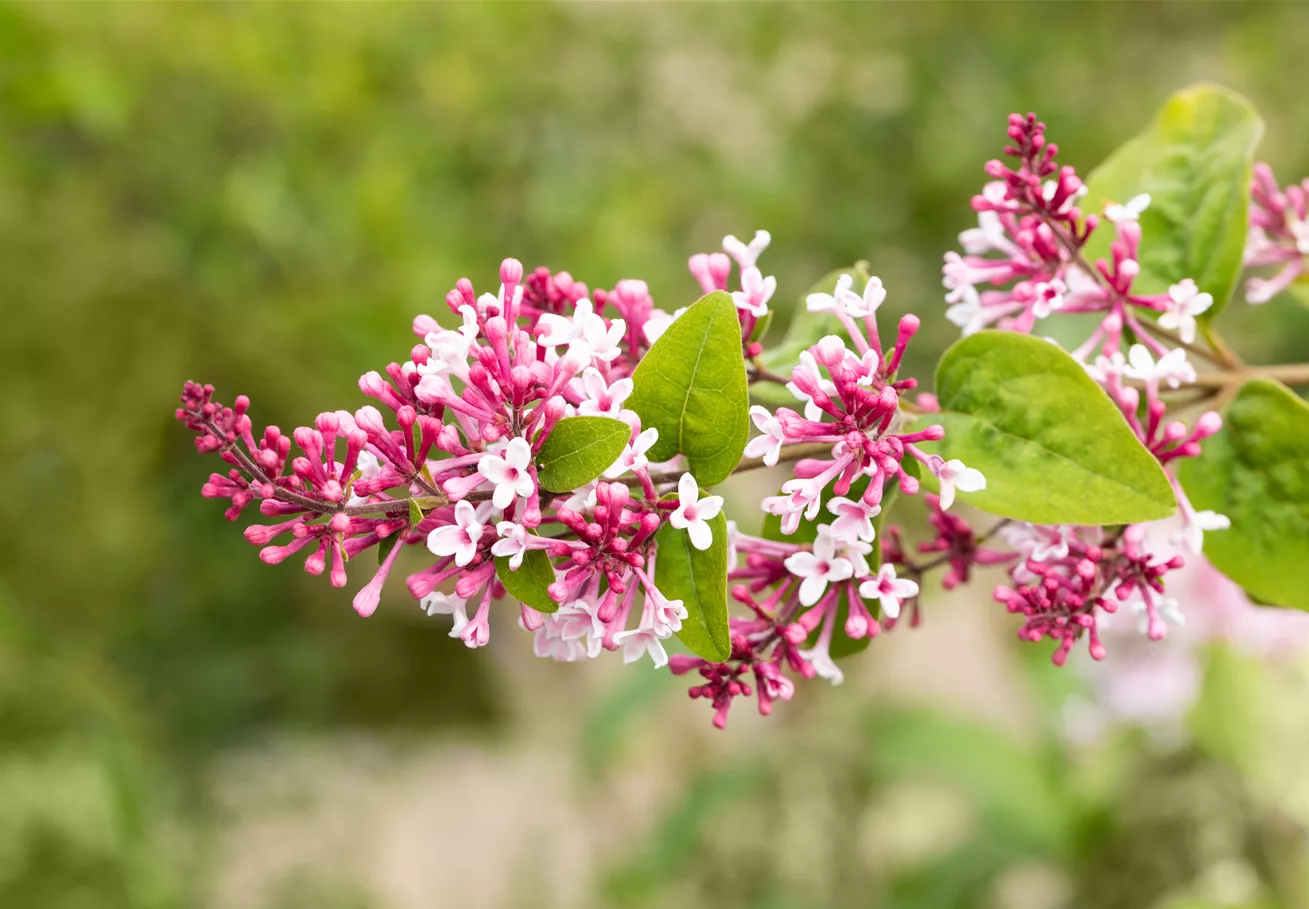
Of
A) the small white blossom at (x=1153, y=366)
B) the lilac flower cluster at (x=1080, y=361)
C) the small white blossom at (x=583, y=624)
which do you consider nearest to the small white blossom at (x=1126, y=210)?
the lilac flower cluster at (x=1080, y=361)

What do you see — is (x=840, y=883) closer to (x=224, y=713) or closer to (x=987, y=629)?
(x=987, y=629)

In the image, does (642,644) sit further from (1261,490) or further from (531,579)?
(1261,490)

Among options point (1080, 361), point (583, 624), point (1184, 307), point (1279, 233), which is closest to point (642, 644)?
point (583, 624)

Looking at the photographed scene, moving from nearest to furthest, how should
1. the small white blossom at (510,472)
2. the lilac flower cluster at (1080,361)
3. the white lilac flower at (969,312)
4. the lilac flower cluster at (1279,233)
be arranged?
the small white blossom at (510,472), the lilac flower cluster at (1080,361), the white lilac flower at (969,312), the lilac flower cluster at (1279,233)

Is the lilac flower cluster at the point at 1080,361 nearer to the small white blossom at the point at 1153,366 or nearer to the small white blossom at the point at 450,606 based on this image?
the small white blossom at the point at 1153,366

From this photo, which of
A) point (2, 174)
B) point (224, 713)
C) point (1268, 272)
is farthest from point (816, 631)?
point (224, 713)

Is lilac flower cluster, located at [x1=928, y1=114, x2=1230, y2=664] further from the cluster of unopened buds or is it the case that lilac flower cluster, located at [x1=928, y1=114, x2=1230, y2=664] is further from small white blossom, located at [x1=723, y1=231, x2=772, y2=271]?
small white blossom, located at [x1=723, y1=231, x2=772, y2=271]

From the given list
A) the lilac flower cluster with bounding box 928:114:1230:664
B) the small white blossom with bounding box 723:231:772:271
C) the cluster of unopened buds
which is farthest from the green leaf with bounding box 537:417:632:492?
the lilac flower cluster with bounding box 928:114:1230:664

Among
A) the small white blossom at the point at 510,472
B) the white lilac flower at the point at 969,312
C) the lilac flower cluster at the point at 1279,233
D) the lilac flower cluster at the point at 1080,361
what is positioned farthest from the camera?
the lilac flower cluster at the point at 1279,233
